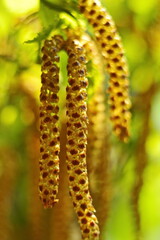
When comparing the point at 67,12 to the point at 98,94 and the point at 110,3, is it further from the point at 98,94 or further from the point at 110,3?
the point at 110,3

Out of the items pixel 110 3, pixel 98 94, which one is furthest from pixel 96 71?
pixel 110 3

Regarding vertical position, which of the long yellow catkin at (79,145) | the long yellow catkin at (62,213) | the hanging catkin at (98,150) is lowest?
the long yellow catkin at (62,213)

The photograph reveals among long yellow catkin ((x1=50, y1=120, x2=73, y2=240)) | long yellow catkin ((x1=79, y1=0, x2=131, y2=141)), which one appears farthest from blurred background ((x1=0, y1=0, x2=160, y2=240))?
long yellow catkin ((x1=79, y1=0, x2=131, y2=141))

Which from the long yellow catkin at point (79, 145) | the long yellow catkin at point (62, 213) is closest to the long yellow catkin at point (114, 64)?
the long yellow catkin at point (79, 145)

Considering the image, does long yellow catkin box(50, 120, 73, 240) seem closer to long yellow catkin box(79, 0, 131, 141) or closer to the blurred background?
the blurred background

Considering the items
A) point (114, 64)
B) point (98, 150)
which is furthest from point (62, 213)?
point (114, 64)

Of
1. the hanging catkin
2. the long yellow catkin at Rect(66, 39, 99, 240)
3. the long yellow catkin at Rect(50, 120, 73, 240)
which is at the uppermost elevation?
the long yellow catkin at Rect(66, 39, 99, 240)

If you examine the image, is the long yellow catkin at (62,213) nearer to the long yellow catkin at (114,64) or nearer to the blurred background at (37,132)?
the blurred background at (37,132)
